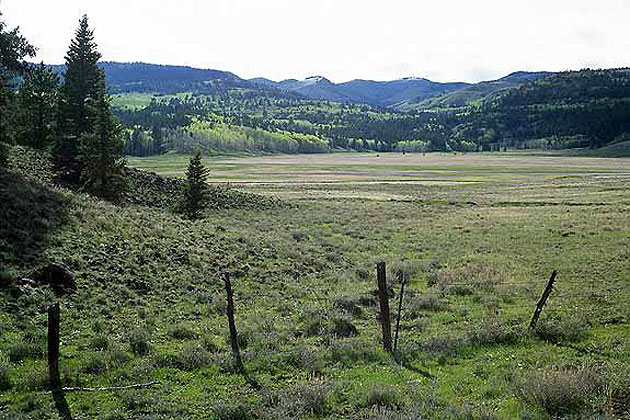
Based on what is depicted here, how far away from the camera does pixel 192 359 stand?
13156mm

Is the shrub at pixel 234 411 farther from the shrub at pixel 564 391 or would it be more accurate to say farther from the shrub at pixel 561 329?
the shrub at pixel 561 329

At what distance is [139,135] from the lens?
199500mm

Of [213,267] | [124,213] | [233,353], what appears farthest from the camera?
[124,213]

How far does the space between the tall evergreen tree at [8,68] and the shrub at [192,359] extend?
1969cm

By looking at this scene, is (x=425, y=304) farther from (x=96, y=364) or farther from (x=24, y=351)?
(x=24, y=351)

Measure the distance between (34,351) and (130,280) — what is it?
6.86m

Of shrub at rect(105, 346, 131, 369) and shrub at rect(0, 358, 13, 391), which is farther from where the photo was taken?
shrub at rect(105, 346, 131, 369)

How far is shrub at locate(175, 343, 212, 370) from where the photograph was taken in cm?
1302

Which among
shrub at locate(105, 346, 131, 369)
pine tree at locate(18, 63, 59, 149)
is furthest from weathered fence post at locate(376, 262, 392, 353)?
pine tree at locate(18, 63, 59, 149)

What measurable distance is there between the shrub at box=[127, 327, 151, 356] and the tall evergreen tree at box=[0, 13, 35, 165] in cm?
1774

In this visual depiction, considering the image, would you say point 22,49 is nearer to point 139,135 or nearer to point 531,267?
point 531,267

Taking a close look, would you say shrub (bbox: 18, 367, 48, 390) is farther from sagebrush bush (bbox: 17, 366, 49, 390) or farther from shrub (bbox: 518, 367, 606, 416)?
shrub (bbox: 518, 367, 606, 416)

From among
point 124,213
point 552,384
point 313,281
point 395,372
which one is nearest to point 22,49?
point 124,213

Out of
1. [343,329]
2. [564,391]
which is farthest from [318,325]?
[564,391]
